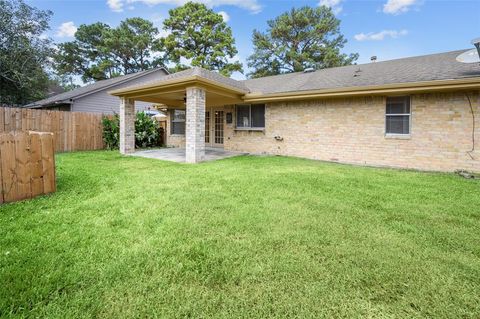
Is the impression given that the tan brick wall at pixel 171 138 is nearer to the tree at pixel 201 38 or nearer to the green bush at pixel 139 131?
the green bush at pixel 139 131

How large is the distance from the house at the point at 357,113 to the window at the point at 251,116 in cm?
4

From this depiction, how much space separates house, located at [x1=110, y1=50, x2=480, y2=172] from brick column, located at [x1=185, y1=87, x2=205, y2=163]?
32 mm

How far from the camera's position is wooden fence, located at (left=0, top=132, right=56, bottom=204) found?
11.8ft

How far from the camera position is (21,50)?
1608 cm

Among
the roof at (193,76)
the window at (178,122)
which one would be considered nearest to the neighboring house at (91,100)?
the window at (178,122)

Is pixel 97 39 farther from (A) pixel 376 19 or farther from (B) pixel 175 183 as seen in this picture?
(B) pixel 175 183

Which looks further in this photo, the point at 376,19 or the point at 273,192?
the point at 376,19

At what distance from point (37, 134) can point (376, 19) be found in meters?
18.0

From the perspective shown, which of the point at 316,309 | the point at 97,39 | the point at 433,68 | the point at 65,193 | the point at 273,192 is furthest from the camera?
the point at 97,39

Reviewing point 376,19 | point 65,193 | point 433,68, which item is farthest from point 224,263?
point 376,19

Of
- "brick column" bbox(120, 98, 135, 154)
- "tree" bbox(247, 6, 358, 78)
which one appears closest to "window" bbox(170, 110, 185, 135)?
"brick column" bbox(120, 98, 135, 154)

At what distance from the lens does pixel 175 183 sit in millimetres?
5152

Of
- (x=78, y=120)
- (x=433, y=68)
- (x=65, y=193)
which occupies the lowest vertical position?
(x=65, y=193)

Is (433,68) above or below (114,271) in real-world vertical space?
above
